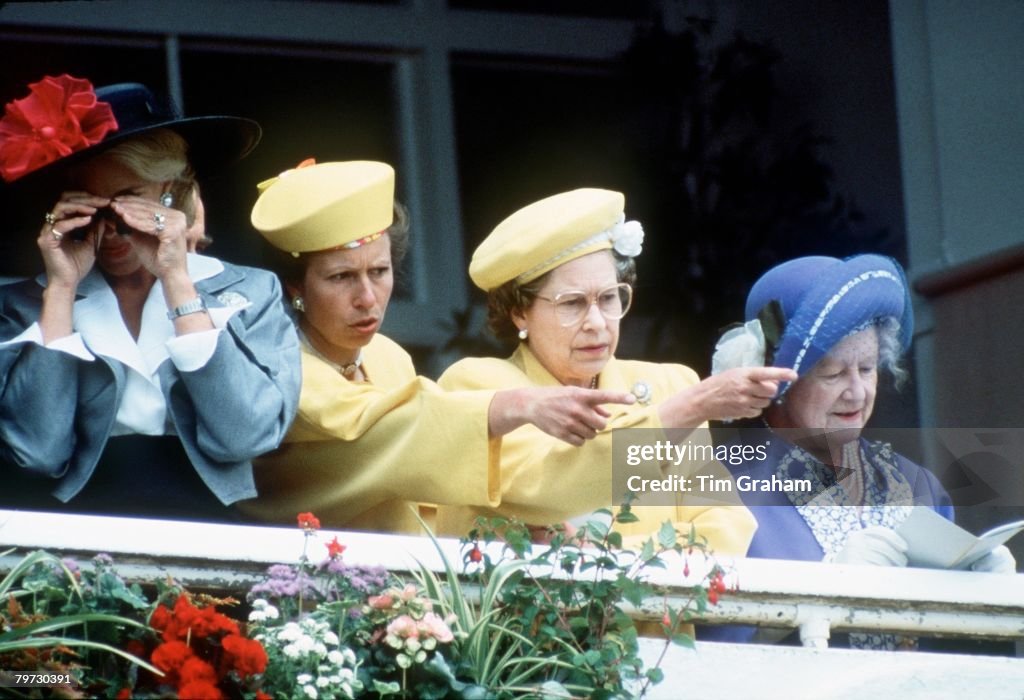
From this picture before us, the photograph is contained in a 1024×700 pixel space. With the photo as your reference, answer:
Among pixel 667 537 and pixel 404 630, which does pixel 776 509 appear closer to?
pixel 667 537

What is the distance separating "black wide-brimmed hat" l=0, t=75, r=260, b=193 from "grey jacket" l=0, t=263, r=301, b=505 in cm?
25

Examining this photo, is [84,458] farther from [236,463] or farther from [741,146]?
[741,146]

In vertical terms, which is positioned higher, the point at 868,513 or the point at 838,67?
the point at 838,67

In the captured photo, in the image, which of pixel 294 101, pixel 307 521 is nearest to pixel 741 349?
pixel 307 521

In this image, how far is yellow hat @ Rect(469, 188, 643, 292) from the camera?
204 inches

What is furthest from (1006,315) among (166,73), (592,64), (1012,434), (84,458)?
(84,458)

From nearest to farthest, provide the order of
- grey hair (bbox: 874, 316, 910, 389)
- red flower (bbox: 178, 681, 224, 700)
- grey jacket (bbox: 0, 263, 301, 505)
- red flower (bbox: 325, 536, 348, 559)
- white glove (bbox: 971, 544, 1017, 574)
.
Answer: red flower (bbox: 178, 681, 224, 700)
red flower (bbox: 325, 536, 348, 559)
grey jacket (bbox: 0, 263, 301, 505)
white glove (bbox: 971, 544, 1017, 574)
grey hair (bbox: 874, 316, 910, 389)

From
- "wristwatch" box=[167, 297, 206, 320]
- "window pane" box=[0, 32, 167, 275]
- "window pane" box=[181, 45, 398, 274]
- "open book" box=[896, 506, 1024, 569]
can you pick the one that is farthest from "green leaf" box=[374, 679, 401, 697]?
"window pane" box=[181, 45, 398, 274]

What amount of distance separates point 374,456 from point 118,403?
57 cm

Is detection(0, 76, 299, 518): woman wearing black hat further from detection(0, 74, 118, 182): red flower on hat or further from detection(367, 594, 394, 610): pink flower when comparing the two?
detection(367, 594, 394, 610): pink flower

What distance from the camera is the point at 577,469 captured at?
194 inches

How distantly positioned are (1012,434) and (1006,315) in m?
0.37

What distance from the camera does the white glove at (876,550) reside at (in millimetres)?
5117

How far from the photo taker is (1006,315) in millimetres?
6402
